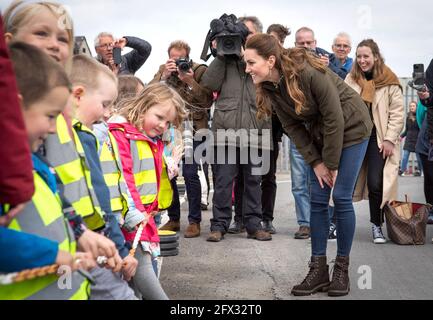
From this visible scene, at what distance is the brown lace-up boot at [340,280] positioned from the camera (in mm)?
5027

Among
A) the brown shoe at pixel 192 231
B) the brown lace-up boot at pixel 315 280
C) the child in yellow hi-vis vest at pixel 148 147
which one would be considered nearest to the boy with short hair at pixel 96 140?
the child in yellow hi-vis vest at pixel 148 147

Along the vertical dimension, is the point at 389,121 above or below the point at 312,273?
above

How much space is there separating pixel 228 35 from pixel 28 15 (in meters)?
4.40

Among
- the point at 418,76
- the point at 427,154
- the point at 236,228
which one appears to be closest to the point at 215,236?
the point at 236,228

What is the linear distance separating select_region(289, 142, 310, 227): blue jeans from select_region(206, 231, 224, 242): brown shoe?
874mm

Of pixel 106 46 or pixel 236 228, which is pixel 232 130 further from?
pixel 106 46

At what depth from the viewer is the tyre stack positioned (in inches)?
235

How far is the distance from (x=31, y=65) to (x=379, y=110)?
5.52 metres

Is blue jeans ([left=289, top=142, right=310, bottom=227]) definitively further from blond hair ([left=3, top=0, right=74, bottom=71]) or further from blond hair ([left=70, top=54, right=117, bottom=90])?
blond hair ([left=3, top=0, right=74, bottom=71])

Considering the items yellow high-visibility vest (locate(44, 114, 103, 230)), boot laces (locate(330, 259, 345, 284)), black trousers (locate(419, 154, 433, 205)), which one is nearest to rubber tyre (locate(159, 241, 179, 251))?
boot laces (locate(330, 259, 345, 284))

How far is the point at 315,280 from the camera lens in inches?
202

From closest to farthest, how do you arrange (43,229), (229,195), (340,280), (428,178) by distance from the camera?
(43,229)
(340,280)
(229,195)
(428,178)
